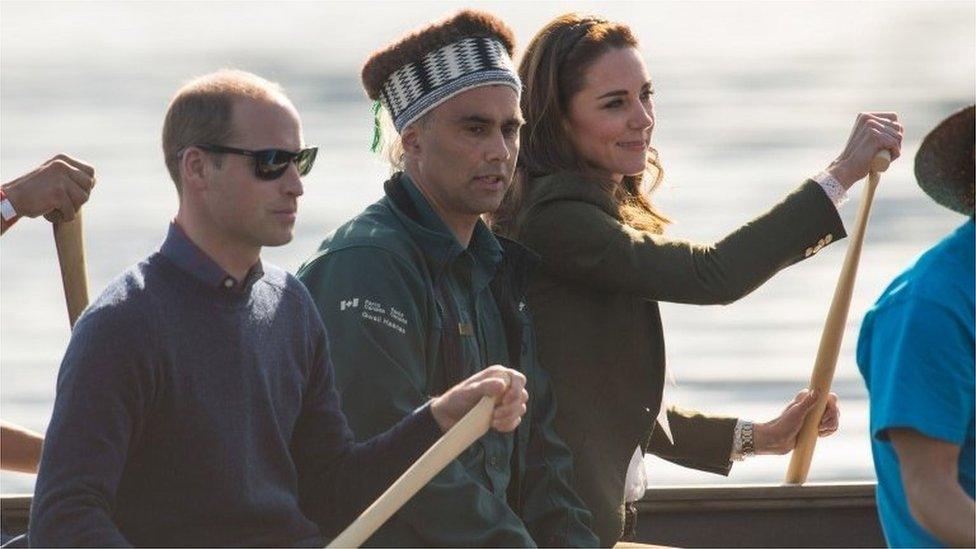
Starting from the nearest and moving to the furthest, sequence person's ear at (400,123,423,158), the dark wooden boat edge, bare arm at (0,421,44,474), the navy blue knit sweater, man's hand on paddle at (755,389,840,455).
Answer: the navy blue knit sweater, bare arm at (0,421,44,474), person's ear at (400,123,423,158), man's hand on paddle at (755,389,840,455), the dark wooden boat edge

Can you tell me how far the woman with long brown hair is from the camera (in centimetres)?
439

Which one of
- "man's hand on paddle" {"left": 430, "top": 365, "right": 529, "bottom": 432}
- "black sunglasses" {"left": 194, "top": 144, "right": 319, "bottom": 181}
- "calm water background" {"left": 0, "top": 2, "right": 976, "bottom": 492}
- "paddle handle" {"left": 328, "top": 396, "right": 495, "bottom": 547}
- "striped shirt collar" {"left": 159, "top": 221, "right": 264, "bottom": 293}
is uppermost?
"black sunglasses" {"left": 194, "top": 144, "right": 319, "bottom": 181}

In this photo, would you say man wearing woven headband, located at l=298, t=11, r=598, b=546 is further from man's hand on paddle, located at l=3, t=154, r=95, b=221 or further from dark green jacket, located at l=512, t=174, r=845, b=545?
man's hand on paddle, located at l=3, t=154, r=95, b=221

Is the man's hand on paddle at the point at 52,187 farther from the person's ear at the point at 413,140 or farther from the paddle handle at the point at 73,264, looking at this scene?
the person's ear at the point at 413,140

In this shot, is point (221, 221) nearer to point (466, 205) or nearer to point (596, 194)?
point (466, 205)

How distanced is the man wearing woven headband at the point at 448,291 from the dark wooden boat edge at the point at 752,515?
1.08 m

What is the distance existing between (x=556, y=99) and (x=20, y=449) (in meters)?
1.24

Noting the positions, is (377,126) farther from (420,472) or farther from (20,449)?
(420,472)

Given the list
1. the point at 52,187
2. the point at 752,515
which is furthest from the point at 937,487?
the point at 752,515

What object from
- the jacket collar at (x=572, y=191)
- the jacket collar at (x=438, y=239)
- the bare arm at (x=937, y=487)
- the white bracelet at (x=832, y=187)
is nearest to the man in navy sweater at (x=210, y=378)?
the jacket collar at (x=438, y=239)

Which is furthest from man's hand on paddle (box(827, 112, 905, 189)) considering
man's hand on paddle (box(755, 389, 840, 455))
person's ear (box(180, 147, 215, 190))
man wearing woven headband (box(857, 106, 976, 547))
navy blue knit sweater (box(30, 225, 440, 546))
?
person's ear (box(180, 147, 215, 190))

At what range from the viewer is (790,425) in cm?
489

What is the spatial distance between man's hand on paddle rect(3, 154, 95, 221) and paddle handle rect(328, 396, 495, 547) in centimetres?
87

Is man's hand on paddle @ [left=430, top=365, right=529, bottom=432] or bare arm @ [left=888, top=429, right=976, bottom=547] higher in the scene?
man's hand on paddle @ [left=430, top=365, right=529, bottom=432]
